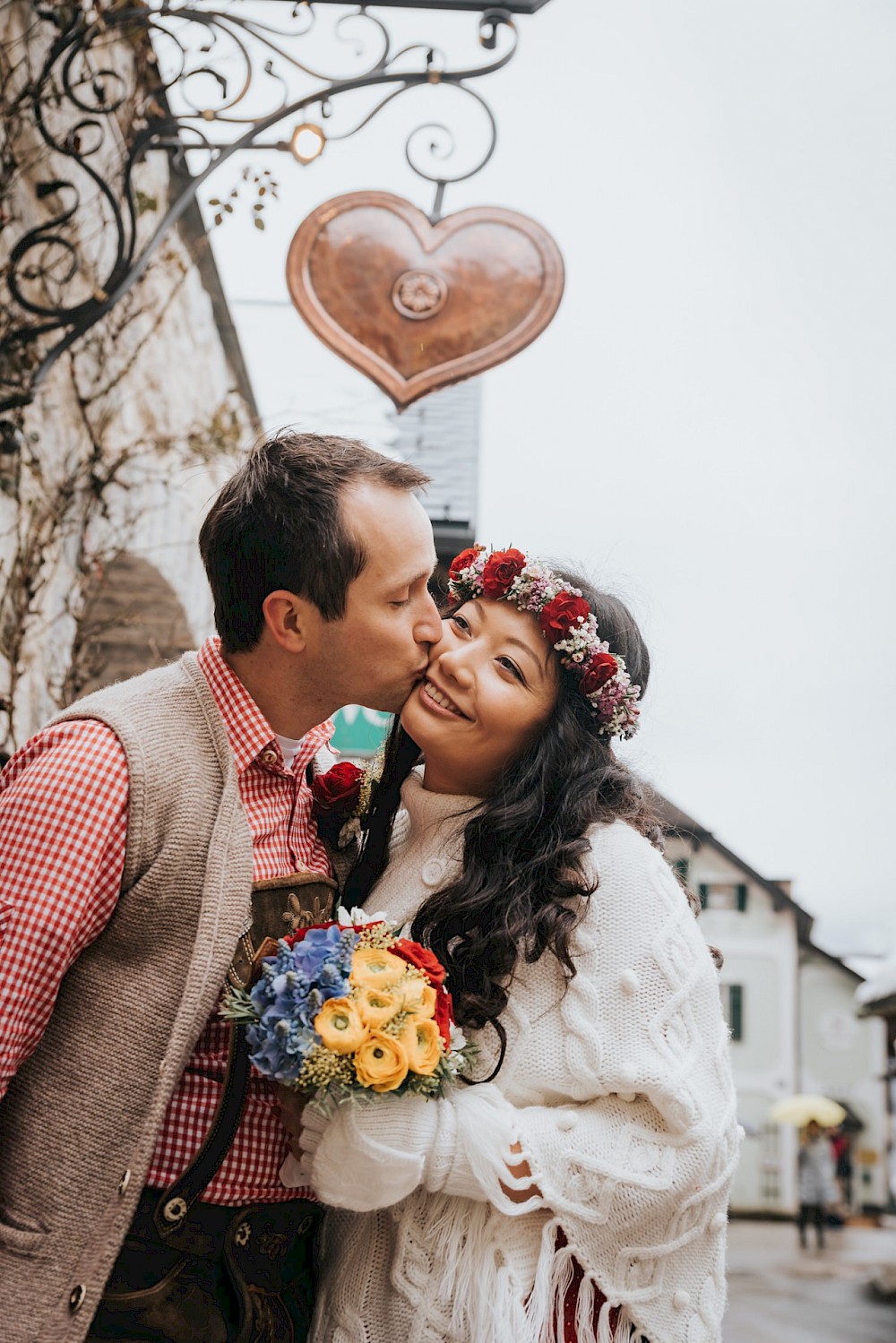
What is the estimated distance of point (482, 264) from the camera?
13.3 ft

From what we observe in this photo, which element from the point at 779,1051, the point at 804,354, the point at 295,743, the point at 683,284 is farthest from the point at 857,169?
the point at 779,1051

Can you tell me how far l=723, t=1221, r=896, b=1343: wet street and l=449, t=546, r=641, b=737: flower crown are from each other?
12280mm

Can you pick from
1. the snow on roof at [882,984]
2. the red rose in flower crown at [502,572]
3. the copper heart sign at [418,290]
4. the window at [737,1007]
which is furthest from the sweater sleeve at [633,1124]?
the window at [737,1007]

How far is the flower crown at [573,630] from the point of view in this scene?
104 inches

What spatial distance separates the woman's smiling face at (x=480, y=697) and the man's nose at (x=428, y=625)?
0.09 ft

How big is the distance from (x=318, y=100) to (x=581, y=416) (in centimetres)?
901

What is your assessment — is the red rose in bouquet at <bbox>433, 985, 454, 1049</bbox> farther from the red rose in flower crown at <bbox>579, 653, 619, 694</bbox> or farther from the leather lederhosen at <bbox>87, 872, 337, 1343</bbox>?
the red rose in flower crown at <bbox>579, 653, 619, 694</bbox>

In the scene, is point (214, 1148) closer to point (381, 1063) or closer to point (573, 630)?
point (381, 1063)

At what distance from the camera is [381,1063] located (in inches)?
76.5

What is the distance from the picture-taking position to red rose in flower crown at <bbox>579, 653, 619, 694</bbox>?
262cm

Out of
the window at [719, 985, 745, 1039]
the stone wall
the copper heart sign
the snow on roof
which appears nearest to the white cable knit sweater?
the stone wall

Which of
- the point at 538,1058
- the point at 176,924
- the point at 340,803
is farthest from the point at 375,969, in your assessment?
the point at 340,803

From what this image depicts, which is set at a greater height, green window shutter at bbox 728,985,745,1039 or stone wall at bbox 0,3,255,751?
stone wall at bbox 0,3,255,751

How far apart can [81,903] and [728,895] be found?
30969 millimetres
